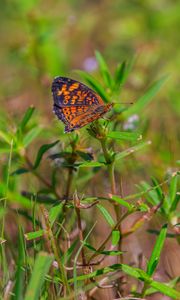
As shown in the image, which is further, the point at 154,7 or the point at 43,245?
the point at 154,7

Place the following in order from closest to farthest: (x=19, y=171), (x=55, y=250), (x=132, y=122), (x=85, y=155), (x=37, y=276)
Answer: (x=37, y=276) → (x=55, y=250) → (x=85, y=155) → (x=19, y=171) → (x=132, y=122)

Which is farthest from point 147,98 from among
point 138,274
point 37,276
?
point 37,276

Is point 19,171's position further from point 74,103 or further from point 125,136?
point 125,136

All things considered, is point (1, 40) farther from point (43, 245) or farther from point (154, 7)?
point (43, 245)

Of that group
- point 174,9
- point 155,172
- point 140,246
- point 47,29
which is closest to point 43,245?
point 140,246

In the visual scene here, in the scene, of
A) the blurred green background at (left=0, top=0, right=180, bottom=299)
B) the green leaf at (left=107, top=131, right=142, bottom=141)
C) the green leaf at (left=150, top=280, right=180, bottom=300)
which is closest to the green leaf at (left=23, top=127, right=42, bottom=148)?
the blurred green background at (left=0, top=0, right=180, bottom=299)

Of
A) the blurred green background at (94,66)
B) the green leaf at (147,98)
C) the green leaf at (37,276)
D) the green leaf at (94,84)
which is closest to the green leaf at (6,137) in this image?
the blurred green background at (94,66)
